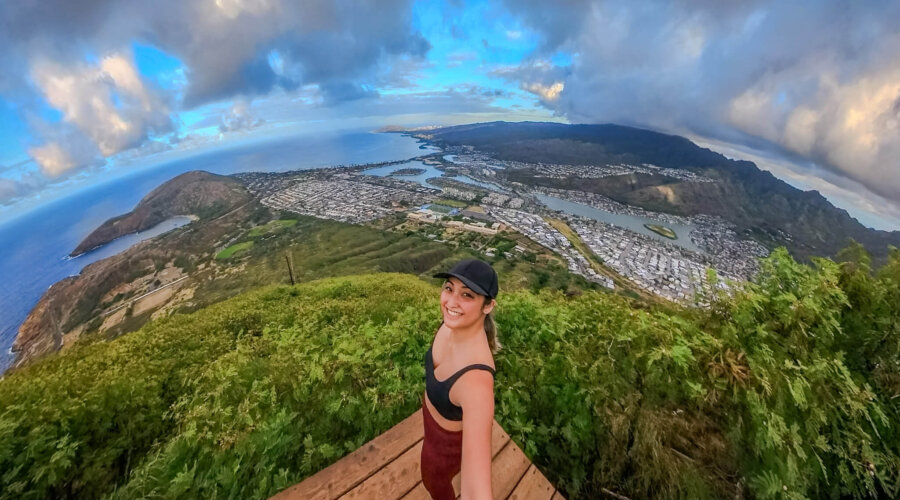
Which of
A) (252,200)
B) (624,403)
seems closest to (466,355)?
(624,403)

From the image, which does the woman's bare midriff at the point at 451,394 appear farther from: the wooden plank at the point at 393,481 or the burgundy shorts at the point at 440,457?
the wooden plank at the point at 393,481

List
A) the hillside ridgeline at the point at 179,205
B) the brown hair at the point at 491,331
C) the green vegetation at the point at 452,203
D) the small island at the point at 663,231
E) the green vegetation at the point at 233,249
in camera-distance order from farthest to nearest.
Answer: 1. the hillside ridgeline at the point at 179,205
2. the green vegetation at the point at 452,203
3. the small island at the point at 663,231
4. the green vegetation at the point at 233,249
5. the brown hair at the point at 491,331

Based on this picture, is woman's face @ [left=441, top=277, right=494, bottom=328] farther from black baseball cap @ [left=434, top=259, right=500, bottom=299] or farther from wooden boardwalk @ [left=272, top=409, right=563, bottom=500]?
wooden boardwalk @ [left=272, top=409, right=563, bottom=500]

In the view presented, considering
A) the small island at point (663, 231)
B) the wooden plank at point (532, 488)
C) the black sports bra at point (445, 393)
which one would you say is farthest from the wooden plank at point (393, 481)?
the small island at point (663, 231)

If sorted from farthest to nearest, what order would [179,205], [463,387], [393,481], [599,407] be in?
[179,205], [599,407], [393,481], [463,387]

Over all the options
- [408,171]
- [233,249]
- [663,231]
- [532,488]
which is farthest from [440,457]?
[408,171]

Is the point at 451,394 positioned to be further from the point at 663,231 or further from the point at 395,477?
the point at 663,231
